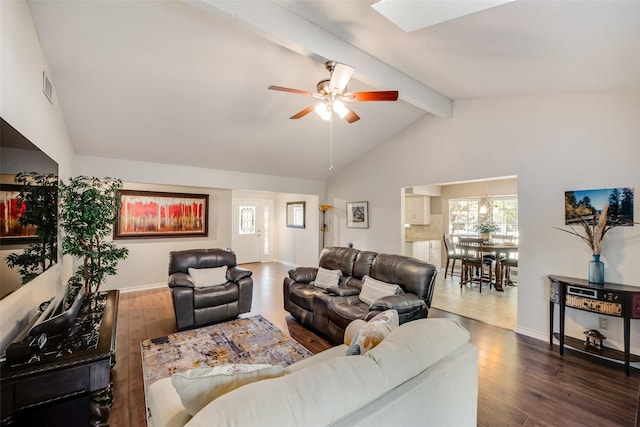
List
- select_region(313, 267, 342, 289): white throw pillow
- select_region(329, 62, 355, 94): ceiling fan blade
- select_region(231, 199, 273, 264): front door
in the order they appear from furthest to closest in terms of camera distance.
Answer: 1. select_region(231, 199, 273, 264): front door
2. select_region(313, 267, 342, 289): white throw pillow
3. select_region(329, 62, 355, 94): ceiling fan blade

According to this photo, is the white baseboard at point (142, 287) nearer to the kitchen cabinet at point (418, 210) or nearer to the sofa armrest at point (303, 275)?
the sofa armrest at point (303, 275)

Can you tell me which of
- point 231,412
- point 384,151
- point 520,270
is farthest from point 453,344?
point 384,151

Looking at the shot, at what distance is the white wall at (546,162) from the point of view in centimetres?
284

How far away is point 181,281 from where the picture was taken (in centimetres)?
358

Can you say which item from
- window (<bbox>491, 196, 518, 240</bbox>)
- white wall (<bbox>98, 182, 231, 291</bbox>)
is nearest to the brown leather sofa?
white wall (<bbox>98, 182, 231, 291</bbox>)

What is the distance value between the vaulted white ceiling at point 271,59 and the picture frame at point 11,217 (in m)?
1.57

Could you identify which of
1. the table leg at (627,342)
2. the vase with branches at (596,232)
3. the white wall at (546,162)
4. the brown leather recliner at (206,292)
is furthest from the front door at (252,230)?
the table leg at (627,342)

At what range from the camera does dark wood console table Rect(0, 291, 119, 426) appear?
1314mm

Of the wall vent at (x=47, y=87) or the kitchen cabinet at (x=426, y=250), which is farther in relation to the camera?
the kitchen cabinet at (x=426, y=250)

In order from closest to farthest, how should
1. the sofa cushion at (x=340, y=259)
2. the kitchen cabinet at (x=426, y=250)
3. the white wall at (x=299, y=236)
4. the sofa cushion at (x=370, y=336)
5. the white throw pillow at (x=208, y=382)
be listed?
1. the white throw pillow at (x=208, y=382)
2. the sofa cushion at (x=370, y=336)
3. the sofa cushion at (x=340, y=259)
4. the kitchen cabinet at (x=426, y=250)
5. the white wall at (x=299, y=236)

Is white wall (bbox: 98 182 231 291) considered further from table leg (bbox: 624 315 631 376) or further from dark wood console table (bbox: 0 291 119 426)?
table leg (bbox: 624 315 631 376)

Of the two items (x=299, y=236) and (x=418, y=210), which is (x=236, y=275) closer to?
(x=299, y=236)

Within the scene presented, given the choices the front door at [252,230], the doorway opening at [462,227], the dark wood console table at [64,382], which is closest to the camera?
the dark wood console table at [64,382]

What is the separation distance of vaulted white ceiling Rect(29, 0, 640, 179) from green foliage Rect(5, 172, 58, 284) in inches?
49.8
